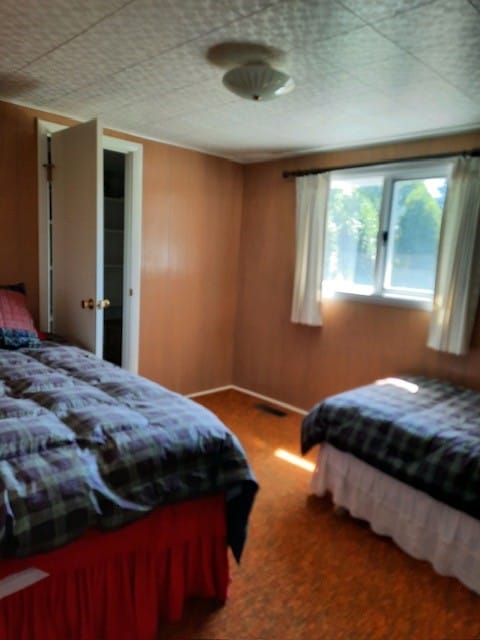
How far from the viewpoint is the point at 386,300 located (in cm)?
317

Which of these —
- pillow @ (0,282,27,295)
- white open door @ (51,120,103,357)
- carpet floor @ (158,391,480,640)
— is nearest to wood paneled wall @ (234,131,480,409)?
carpet floor @ (158,391,480,640)

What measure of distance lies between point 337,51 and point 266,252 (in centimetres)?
226

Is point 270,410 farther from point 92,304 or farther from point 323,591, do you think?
point 323,591

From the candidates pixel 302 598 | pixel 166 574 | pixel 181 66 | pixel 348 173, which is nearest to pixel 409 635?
pixel 302 598

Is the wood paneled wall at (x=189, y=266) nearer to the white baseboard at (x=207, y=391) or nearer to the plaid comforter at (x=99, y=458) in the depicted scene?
the white baseboard at (x=207, y=391)

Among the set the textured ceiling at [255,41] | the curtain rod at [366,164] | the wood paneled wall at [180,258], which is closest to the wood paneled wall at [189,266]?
the wood paneled wall at [180,258]

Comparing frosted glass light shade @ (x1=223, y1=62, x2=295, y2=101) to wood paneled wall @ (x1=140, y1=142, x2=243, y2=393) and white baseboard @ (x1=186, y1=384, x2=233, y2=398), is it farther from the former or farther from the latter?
white baseboard @ (x1=186, y1=384, x2=233, y2=398)

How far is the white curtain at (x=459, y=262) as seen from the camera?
2.67 meters

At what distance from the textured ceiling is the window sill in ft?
3.62

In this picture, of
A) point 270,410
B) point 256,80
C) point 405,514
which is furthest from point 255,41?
point 270,410

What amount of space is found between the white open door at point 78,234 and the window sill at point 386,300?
5.99ft

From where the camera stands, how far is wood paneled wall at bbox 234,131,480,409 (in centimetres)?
302

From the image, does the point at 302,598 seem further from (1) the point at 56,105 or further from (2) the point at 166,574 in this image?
(1) the point at 56,105

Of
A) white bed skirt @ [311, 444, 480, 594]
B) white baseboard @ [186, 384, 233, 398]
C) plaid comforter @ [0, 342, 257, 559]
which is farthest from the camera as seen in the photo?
white baseboard @ [186, 384, 233, 398]
